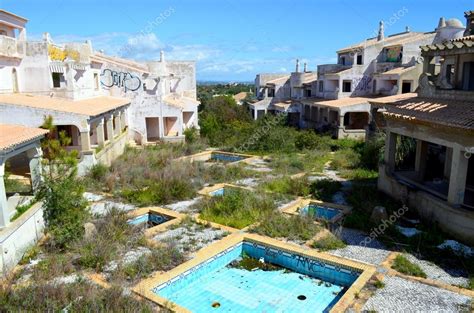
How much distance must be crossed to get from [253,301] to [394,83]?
26998mm

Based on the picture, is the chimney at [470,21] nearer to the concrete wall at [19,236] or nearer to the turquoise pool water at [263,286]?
the turquoise pool water at [263,286]

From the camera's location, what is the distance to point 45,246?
10.5 m

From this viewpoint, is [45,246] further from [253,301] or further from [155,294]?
[253,301]

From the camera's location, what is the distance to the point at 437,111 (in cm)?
1162

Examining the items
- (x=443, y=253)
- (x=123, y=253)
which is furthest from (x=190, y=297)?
(x=443, y=253)

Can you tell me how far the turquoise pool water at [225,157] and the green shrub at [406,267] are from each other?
1517 cm

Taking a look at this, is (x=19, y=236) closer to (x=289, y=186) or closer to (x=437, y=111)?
(x=289, y=186)

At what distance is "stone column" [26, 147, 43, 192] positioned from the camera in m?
11.9

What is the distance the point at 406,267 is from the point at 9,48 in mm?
19667

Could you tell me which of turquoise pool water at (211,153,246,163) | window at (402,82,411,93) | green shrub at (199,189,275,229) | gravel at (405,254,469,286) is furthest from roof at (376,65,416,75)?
gravel at (405,254,469,286)

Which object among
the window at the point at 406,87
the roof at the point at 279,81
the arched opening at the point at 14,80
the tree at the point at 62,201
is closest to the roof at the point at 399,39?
the window at the point at 406,87

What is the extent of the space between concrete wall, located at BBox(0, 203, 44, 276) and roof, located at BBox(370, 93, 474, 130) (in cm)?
1116

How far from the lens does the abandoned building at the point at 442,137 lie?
1054cm

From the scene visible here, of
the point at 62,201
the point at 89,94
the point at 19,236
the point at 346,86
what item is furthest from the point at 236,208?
the point at 346,86
